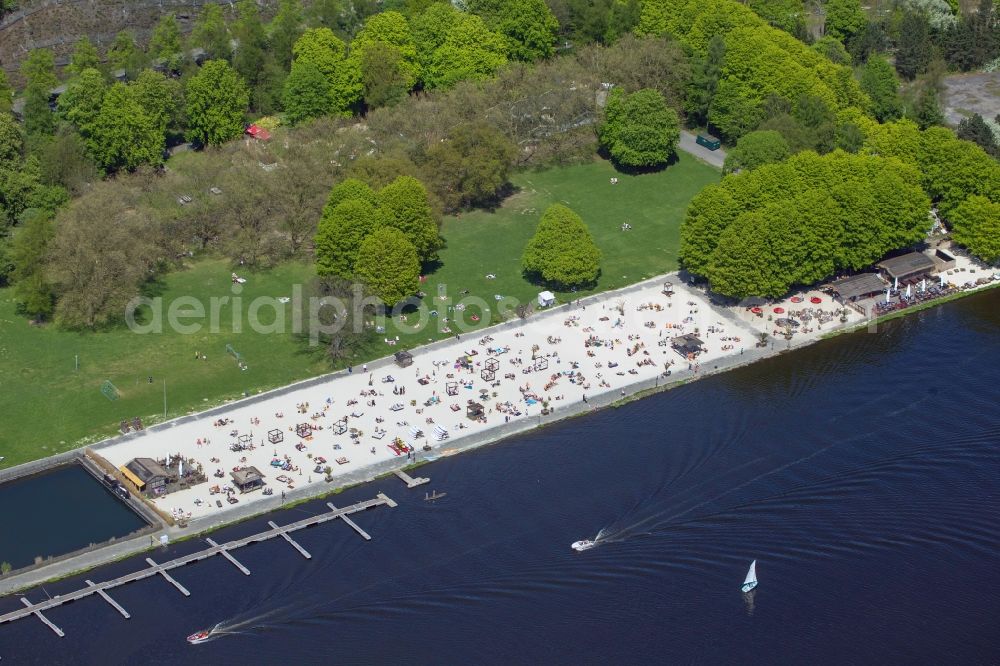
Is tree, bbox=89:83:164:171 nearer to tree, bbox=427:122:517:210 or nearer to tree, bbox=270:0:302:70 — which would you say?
tree, bbox=270:0:302:70

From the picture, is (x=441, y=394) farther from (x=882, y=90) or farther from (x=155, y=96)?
(x=882, y=90)

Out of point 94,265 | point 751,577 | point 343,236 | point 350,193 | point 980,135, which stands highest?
point 350,193

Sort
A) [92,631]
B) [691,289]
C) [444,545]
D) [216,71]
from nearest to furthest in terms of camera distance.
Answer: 1. [92,631]
2. [444,545]
3. [691,289]
4. [216,71]

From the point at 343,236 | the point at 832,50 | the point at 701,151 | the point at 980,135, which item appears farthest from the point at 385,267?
Answer: the point at 832,50

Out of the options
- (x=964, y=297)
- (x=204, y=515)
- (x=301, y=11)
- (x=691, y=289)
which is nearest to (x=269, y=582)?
(x=204, y=515)

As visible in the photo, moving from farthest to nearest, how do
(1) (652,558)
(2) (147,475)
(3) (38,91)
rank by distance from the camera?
(3) (38,91)
(2) (147,475)
(1) (652,558)

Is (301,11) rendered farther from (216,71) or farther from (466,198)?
(466,198)
